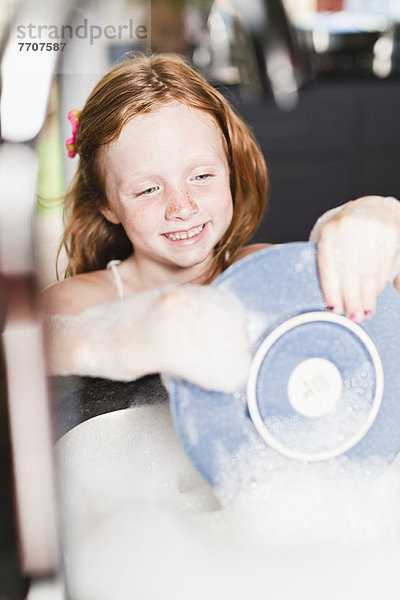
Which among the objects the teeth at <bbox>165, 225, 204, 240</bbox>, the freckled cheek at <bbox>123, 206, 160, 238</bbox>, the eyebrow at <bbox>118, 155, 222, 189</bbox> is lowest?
the teeth at <bbox>165, 225, 204, 240</bbox>

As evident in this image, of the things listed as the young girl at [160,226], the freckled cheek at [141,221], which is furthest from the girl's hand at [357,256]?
the freckled cheek at [141,221]

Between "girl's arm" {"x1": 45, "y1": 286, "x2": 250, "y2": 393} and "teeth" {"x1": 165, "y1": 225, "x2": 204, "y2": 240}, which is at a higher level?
"teeth" {"x1": 165, "y1": 225, "x2": 204, "y2": 240}

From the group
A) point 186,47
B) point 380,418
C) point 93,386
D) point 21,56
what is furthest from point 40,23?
point 380,418

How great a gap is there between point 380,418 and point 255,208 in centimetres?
18

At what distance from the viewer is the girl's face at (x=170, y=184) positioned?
1.35 feet

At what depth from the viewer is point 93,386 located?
0.45 metres

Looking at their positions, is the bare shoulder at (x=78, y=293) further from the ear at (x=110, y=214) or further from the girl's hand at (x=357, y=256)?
the girl's hand at (x=357, y=256)

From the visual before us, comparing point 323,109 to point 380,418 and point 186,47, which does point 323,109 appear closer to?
point 186,47

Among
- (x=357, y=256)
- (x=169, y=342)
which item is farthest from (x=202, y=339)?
(x=357, y=256)

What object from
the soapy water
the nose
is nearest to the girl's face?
the nose

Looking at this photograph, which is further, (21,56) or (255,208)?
(255,208)

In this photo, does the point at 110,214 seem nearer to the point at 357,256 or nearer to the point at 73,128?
the point at 73,128

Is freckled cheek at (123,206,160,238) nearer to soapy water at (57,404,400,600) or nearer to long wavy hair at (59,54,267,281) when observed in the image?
long wavy hair at (59,54,267,281)

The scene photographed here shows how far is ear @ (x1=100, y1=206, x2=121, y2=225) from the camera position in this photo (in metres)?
0.45
